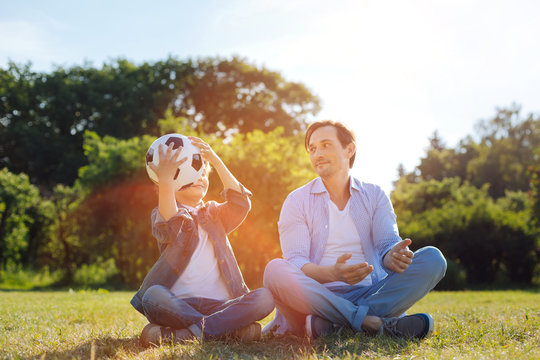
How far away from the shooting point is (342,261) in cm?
333

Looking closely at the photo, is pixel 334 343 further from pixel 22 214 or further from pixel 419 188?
pixel 419 188

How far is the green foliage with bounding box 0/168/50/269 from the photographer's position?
1478cm

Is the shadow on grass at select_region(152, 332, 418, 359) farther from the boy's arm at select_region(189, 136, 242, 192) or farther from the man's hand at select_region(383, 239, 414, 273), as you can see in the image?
the boy's arm at select_region(189, 136, 242, 192)

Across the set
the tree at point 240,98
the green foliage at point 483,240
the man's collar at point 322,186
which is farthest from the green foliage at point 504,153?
the man's collar at point 322,186

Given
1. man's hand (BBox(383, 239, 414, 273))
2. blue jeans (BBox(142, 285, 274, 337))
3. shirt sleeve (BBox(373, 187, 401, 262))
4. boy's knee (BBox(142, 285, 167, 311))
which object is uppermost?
shirt sleeve (BBox(373, 187, 401, 262))

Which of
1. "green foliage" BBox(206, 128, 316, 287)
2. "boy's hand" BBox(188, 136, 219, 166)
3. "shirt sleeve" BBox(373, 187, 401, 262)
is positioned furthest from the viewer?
"green foliage" BBox(206, 128, 316, 287)

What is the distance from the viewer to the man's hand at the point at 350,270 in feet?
10.7

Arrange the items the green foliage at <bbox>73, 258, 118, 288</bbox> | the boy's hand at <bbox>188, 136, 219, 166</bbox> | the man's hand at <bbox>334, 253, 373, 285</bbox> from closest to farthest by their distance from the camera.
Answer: the man's hand at <bbox>334, 253, 373, 285</bbox> → the boy's hand at <bbox>188, 136, 219, 166</bbox> → the green foliage at <bbox>73, 258, 118, 288</bbox>

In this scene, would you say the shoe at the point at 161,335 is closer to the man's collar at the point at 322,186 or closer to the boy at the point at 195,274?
the boy at the point at 195,274

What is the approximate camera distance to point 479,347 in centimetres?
299

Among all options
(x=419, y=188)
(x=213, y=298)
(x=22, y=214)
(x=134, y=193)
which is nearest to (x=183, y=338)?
(x=213, y=298)

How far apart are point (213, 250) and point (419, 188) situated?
2621 centimetres

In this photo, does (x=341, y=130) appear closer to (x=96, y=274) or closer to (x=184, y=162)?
(x=184, y=162)

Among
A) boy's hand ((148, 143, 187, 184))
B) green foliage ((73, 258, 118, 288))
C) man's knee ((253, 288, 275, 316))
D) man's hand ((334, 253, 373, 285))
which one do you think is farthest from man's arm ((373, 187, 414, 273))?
green foliage ((73, 258, 118, 288))
